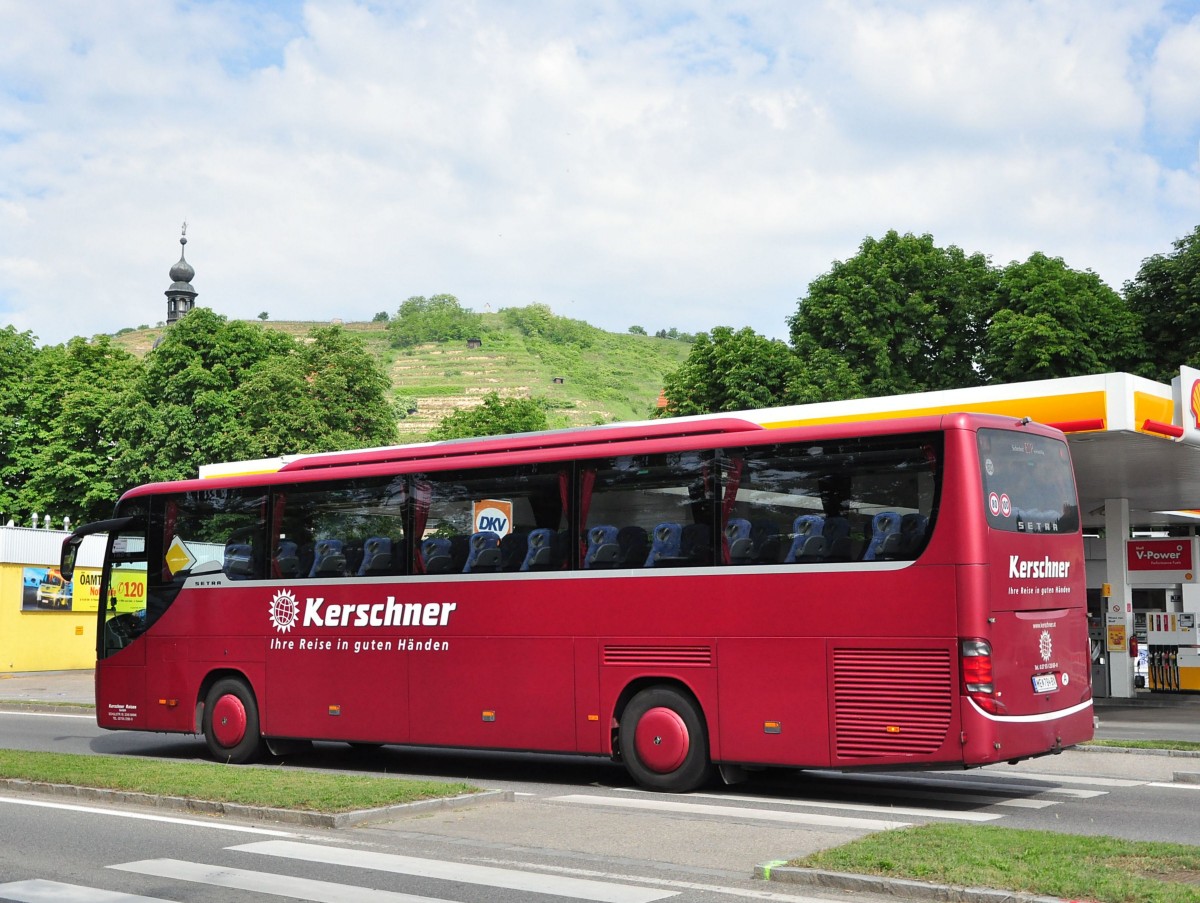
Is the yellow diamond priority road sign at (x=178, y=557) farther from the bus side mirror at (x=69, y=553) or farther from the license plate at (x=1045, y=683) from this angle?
the license plate at (x=1045, y=683)

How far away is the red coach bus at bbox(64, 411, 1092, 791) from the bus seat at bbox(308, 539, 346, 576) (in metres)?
0.03

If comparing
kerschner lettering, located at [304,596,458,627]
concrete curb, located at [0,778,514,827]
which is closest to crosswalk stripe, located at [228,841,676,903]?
concrete curb, located at [0,778,514,827]

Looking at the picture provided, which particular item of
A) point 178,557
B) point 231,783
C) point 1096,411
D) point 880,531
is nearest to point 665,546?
point 880,531

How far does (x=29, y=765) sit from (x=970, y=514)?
393 inches

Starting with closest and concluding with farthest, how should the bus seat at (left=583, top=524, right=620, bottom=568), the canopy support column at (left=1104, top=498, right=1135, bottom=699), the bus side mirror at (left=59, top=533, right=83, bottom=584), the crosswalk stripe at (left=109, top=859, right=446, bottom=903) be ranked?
the crosswalk stripe at (left=109, top=859, right=446, bottom=903) < the bus seat at (left=583, top=524, right=620, bottom=568) < the bus side mirror at (left=59, top=533, right=83, bottom=584) < the canopy support column at (left=1104, top=498, right=1135, bottom=699)

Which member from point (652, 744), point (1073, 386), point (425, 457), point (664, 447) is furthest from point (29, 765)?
point (1073, 386)

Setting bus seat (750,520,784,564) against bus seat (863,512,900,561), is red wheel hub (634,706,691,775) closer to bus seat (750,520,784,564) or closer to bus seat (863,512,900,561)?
bus seat (750,520,784,564)

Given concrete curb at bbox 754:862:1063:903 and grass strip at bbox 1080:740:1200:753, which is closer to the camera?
concrete curb at bbox 754:862:1063:903

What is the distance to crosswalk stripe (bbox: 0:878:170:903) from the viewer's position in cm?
795

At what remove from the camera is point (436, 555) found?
14984mm

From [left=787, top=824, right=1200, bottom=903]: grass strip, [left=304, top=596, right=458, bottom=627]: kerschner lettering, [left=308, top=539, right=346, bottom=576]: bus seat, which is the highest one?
[left=308, top=539, right=346, bottom=576]: bus seat

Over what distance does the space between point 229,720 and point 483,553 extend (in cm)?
447

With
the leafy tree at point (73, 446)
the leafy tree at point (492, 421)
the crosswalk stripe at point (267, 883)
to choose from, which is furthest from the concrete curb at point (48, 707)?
the leafy tree at point (492, 421)

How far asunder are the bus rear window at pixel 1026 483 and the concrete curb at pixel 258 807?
5.05 m
